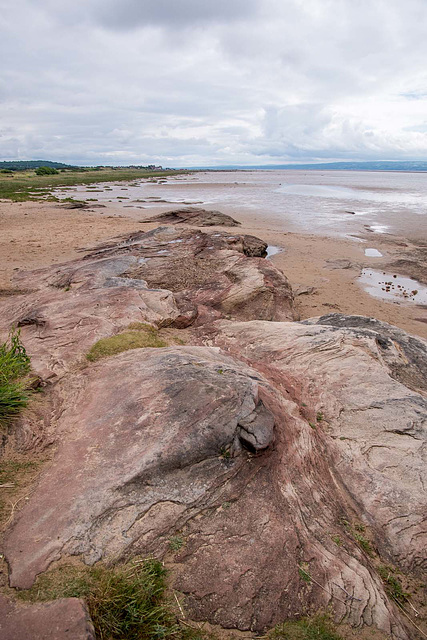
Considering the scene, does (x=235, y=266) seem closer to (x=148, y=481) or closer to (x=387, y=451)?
(x=387, y=451)

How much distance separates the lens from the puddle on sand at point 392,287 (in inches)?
548

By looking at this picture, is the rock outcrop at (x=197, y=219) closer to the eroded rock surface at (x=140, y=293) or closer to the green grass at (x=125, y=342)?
the eroded rock surface at (x=140, y=293)

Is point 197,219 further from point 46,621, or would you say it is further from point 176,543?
point 46,621

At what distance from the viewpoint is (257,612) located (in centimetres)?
304

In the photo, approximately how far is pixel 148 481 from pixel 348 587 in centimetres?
205

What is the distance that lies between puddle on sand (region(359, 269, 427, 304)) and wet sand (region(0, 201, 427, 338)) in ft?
1.35

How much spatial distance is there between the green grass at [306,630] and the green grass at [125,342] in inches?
171

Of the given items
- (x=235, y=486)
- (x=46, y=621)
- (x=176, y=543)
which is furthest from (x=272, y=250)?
(x=46, y=621)

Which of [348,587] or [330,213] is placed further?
[330,213]

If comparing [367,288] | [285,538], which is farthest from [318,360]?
[367,288]

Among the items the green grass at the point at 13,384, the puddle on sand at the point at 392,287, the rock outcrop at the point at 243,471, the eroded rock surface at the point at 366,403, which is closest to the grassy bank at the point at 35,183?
the puddle on sand at the point at 392,287

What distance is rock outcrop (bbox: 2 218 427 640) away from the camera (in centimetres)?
322

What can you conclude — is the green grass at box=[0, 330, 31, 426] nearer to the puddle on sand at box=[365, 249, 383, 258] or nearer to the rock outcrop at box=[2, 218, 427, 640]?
the rock outcrop at box=[2, 218, 427, 640]

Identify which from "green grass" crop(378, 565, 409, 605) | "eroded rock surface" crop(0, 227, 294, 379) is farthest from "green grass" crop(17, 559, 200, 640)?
"eroded rock surface" crop(0, 227, 294, 379)
